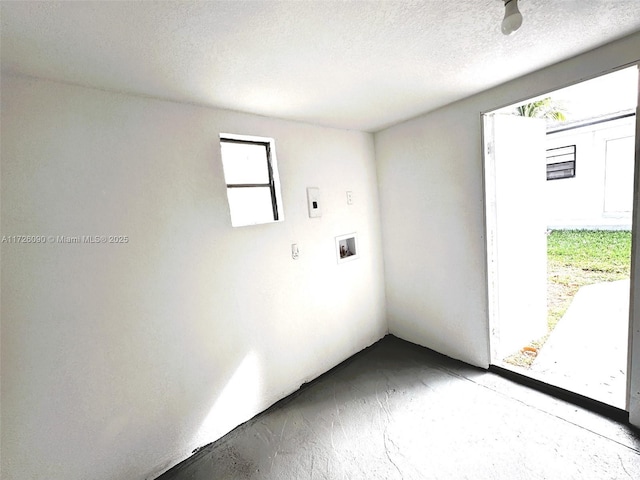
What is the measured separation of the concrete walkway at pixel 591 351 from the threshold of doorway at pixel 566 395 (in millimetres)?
31

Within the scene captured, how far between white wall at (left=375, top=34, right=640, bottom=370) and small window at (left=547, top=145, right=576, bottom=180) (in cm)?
583

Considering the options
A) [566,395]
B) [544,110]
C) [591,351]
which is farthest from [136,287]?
[544,110]

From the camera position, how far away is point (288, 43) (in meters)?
1.18

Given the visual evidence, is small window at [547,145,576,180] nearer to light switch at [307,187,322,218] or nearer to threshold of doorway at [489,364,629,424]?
threshold of doorway at [489,364,629,424]

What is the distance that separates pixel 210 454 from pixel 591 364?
3.02 metres

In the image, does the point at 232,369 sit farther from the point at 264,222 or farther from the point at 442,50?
the point at 442,50

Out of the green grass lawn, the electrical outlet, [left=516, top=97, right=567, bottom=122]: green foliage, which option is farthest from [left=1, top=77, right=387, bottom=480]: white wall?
[left=516, top=97, right=567, bottom=122]: green foliage

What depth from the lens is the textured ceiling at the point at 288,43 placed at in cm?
96

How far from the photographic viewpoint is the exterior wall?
17.5ft

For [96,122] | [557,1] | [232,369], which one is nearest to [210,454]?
[232,369]

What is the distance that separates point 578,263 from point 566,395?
3853 millimetres

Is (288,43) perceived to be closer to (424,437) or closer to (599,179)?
(424,437)

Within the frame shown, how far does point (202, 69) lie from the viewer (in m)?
1.33

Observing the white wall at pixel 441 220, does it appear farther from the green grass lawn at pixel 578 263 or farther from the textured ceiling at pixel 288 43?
the green grass lawn at pixel 578 263
